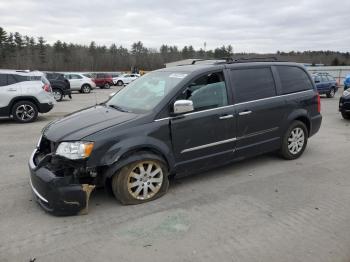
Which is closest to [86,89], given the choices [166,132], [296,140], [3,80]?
[3,80]

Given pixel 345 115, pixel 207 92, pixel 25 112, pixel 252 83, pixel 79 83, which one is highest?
pixel 79 83

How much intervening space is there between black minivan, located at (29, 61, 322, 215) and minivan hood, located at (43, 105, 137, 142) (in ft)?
0.04

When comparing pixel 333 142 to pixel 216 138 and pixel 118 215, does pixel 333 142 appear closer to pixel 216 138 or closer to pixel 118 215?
pixel 216 138

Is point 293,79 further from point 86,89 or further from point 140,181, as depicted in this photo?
point 86,89

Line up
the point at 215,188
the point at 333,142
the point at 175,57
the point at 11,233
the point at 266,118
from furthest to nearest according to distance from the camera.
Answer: the point at 175,57 → the point at 333,142 → the point at 266,118 → the point at 215,188 → the point at 11,233

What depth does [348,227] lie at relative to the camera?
11.8 feet

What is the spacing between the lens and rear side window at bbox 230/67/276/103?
510cm

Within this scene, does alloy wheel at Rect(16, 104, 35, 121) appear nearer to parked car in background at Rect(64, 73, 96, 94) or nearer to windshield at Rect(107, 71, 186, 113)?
windshield at Rect(107, 71, 186, 113)

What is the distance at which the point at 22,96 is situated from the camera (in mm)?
10609

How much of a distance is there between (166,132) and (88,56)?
88285mm

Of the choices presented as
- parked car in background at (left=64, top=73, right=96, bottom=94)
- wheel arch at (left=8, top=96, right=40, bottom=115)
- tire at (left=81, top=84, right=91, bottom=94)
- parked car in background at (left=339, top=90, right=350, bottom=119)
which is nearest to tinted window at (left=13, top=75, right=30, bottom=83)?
wheel arch at (left=8, top=96, right=40, bottom=115)

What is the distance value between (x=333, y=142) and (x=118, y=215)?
5675 mm

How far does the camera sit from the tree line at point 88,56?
74.9 meters

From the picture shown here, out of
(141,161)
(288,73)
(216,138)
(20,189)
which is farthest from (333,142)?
(20,189)
